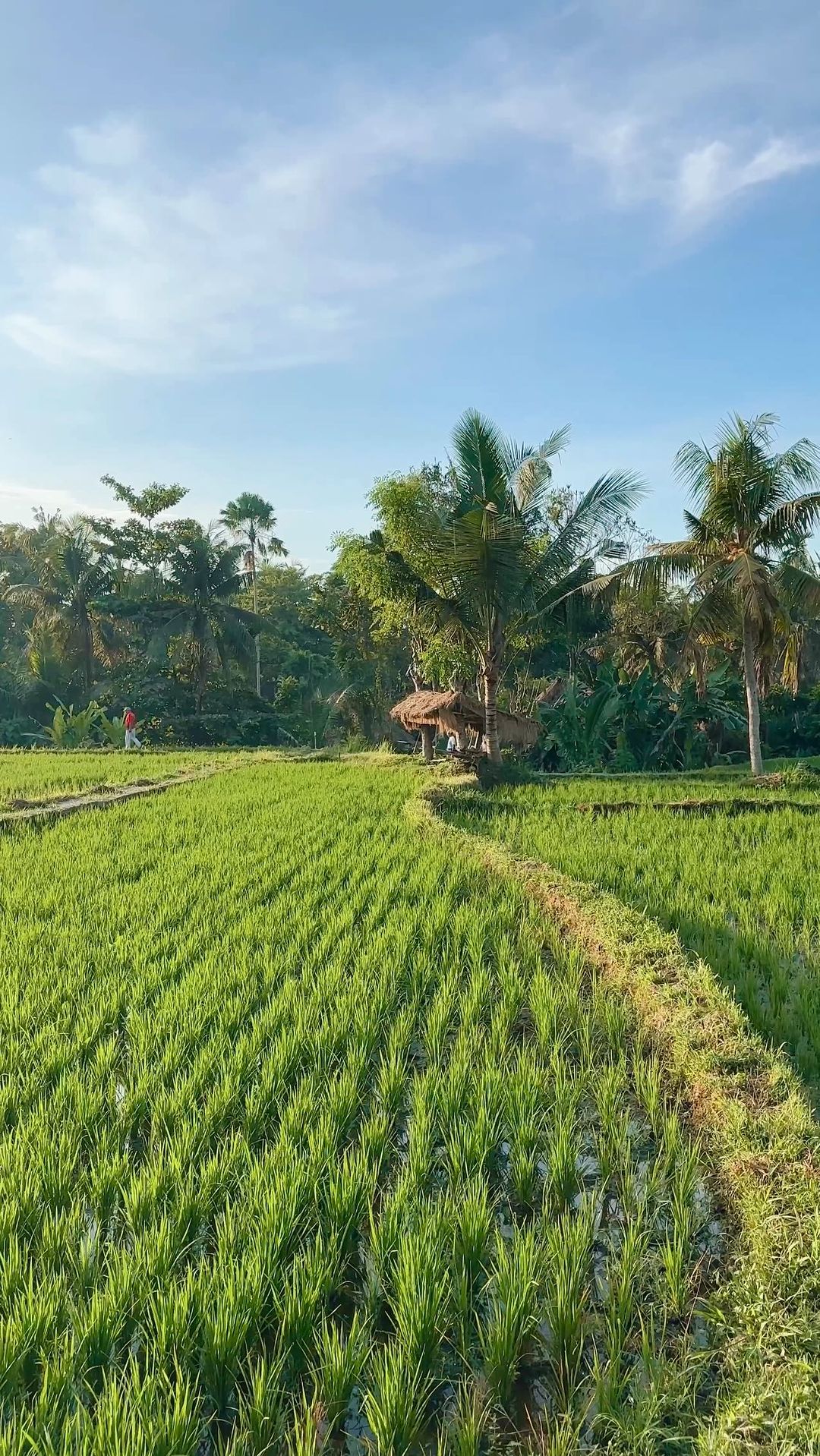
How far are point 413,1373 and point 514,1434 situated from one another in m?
0.21

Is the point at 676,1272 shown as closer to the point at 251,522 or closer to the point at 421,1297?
the point at 421,1297

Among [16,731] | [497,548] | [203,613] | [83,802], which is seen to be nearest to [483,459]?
[497,548]

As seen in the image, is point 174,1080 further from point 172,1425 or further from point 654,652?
point 654,652

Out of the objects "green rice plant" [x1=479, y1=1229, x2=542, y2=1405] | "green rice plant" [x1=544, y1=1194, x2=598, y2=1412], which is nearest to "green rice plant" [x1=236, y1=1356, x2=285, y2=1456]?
"green rice plant" [x1=479, y1=1229, x2=542, y2=1405]

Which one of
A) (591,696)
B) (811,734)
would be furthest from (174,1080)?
(811,734)

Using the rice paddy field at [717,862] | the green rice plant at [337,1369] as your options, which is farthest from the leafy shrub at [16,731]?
the green rice plant at [337,1369]

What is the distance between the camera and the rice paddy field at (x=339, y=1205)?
60.4 inches

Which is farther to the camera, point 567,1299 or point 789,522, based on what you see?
point 789,522

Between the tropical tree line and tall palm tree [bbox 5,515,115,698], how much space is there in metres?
0.06

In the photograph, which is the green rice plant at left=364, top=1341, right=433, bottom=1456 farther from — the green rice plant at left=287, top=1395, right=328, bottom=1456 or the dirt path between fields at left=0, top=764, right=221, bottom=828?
the dirt path between fields at left=0, top=764, right=221, bottom=828

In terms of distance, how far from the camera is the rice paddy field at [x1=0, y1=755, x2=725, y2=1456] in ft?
5.03

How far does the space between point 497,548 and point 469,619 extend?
1.65 metres

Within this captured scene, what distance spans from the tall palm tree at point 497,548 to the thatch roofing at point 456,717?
2.11ft

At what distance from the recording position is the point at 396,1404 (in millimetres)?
1464
